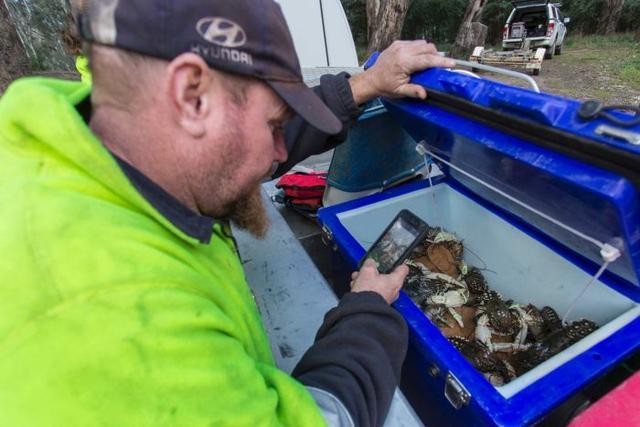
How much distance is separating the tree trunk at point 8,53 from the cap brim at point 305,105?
15.5ft

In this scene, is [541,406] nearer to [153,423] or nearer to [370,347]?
[370,347]

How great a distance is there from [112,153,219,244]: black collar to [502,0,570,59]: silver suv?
37.1 ft

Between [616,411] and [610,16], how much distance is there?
16.7 meters

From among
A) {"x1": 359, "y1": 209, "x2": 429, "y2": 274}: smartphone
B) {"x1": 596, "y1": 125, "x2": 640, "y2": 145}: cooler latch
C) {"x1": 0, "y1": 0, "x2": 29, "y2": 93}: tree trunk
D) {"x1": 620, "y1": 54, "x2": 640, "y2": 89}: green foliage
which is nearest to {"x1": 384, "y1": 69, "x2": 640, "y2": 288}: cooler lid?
{"x1": 596, "y1": 125, "x2": 640, "y2": 145}: cooler latch

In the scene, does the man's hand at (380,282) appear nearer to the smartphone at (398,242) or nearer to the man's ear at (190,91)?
the smartphone at (398,242)

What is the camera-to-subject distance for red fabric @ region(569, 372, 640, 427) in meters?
0.70

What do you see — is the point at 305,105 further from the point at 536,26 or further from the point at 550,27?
the point at 536,26

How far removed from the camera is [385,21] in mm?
6312

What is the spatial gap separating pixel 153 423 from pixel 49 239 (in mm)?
254

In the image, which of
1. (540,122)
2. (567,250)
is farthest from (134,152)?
(567,250)

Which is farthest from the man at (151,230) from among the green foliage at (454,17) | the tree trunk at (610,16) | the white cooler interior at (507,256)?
the tree trunk at (610,16)

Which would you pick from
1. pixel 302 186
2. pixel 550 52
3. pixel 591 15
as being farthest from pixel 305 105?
pixel 591 15

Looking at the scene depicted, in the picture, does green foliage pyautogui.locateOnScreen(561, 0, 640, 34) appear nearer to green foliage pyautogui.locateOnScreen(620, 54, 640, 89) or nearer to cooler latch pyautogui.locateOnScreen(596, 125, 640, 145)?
green foliage pyautogui.locateOnScreen(620, 54, 640, 89)

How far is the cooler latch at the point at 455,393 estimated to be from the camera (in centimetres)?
90
